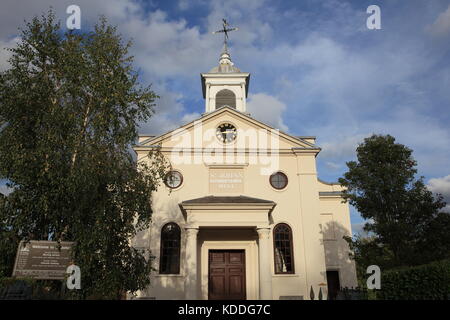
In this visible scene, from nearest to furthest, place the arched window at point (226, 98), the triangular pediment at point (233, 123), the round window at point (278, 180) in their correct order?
the round window at point (278, 180)
the triangular pediment at point (233, 123)
the arched window at point (226, 98)

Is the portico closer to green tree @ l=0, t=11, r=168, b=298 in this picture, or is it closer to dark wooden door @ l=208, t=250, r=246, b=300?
dark wooden door @ l=208, t=250, r=246, b=300

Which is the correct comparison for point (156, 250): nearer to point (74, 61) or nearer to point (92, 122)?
point (92, 122)

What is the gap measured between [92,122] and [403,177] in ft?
37.5

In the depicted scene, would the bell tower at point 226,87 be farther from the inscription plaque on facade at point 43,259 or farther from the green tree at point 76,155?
the inscription plaque on facade at point 43,259

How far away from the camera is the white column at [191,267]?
48.9 feet

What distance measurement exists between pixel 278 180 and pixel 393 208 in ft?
22.0

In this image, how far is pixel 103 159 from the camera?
9617 millimetres

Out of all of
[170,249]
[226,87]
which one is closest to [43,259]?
[170,249]

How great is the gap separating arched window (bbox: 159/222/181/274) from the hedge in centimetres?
963

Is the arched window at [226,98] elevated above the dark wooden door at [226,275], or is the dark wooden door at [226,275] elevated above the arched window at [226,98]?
the arched window at [226,98]

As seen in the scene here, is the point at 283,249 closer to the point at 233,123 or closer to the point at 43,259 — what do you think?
the point at 233,123

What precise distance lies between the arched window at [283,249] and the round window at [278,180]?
210 cm

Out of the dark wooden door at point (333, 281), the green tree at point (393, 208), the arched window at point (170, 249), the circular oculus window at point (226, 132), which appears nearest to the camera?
the green tree at point (393, 208)

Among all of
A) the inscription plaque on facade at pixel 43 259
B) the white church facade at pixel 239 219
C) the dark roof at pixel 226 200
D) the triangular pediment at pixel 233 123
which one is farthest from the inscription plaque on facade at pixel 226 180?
the inscription plaque on facade at pixel 43 259
